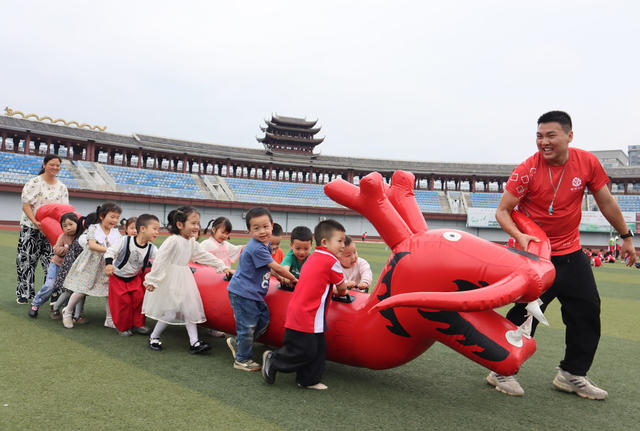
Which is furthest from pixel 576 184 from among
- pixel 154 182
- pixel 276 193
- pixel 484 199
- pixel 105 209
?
pixel 484 199

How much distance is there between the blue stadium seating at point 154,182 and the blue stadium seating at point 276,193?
109 inches

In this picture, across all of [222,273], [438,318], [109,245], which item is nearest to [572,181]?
[438,318]

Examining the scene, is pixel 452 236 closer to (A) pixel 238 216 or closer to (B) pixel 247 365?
(B) pixel 247 365

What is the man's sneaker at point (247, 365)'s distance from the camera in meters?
3.45

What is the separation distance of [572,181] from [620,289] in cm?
936

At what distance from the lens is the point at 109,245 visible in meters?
4.86

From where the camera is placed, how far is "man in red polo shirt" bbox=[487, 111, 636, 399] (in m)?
3.11

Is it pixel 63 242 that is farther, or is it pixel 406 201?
pixel 63 242

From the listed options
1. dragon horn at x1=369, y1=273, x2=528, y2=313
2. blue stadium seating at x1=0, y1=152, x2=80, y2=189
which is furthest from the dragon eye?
blue stadium seating at x1=0, y1=152, x2=80, y2=189

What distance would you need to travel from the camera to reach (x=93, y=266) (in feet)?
15.5

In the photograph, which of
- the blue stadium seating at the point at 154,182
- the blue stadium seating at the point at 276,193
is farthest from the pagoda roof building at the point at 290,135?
the blue stadium seating at the point at 154,182

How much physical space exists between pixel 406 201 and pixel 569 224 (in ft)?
3.97

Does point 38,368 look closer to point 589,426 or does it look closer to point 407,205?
point 407,205

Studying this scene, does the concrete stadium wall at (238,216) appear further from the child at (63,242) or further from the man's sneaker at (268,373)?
the man's sneaker at (268,373)
